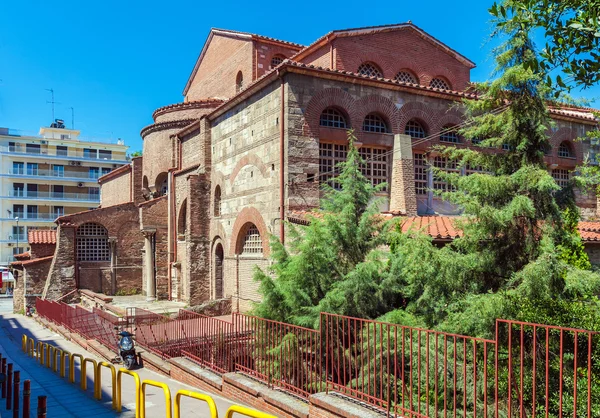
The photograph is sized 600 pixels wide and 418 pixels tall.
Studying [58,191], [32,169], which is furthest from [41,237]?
[32,169]

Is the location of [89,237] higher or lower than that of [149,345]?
higher

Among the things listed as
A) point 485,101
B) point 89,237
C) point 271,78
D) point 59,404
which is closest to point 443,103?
point 271,78

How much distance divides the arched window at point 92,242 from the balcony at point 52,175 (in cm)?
2915

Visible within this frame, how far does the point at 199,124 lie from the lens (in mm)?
20688

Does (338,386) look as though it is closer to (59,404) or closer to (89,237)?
(59,404)

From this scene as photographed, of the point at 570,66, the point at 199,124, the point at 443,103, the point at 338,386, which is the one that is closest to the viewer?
the point at 570,66

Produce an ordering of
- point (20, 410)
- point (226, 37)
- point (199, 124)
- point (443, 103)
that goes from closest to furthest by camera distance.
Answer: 1. point (20, 410)
2. point (443, 103)
3. point (199, 124)
4. point (226, 37)

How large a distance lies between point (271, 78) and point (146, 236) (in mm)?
12902

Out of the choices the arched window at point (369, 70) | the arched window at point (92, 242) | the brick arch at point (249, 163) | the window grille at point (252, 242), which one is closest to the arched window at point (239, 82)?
the arched window at point (369, 70)

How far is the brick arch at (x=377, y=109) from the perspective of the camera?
49.9 ft

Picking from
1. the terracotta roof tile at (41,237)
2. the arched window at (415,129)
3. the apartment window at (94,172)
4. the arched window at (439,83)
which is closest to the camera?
the arched window at (415,129)

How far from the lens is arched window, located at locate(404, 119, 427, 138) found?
1631 centimetres

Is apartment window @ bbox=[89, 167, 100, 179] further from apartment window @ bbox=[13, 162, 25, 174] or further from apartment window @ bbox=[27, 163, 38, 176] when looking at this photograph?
apartment window @ bbox=[13, 162, 25, 174]

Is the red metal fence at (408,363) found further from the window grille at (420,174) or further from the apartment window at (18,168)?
the apartment window at (18,168)
